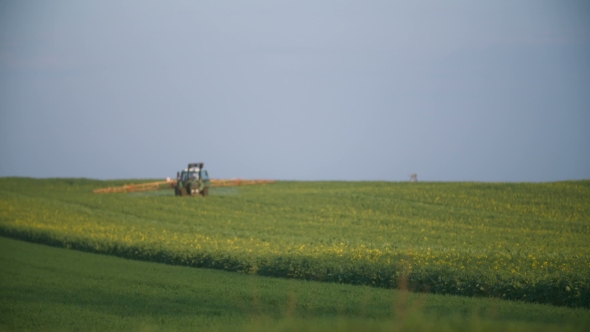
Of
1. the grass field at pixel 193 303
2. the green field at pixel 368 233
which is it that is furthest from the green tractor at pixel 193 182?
the grass field at pixel 193 303

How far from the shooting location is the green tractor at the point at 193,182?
1825 inches

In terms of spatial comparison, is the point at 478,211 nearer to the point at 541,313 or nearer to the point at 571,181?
the point at 571,181

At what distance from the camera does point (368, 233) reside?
29.6 metres

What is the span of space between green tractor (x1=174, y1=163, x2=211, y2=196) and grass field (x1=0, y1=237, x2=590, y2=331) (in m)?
25.3

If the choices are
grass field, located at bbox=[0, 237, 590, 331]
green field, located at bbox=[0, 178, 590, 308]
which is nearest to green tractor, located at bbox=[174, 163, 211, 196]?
green field, located at bbox=[0, 178, 590, 308]

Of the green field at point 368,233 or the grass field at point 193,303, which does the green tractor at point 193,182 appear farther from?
the grass field at point 193,303

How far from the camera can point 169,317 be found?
42.3 feet

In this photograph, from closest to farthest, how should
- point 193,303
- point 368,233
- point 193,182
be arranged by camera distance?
point 193,303 < point 368,233 < point 193,182

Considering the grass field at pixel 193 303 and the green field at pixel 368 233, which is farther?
the green field at pixel 368 233

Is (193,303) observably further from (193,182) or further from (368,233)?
(193,182)

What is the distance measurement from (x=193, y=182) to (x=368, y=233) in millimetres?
20058

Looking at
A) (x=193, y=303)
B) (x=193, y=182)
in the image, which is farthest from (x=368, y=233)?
(x=193, y=182)

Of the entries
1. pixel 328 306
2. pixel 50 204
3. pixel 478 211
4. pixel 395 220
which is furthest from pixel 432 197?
pixel 328 306

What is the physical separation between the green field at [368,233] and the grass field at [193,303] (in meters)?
1.14
